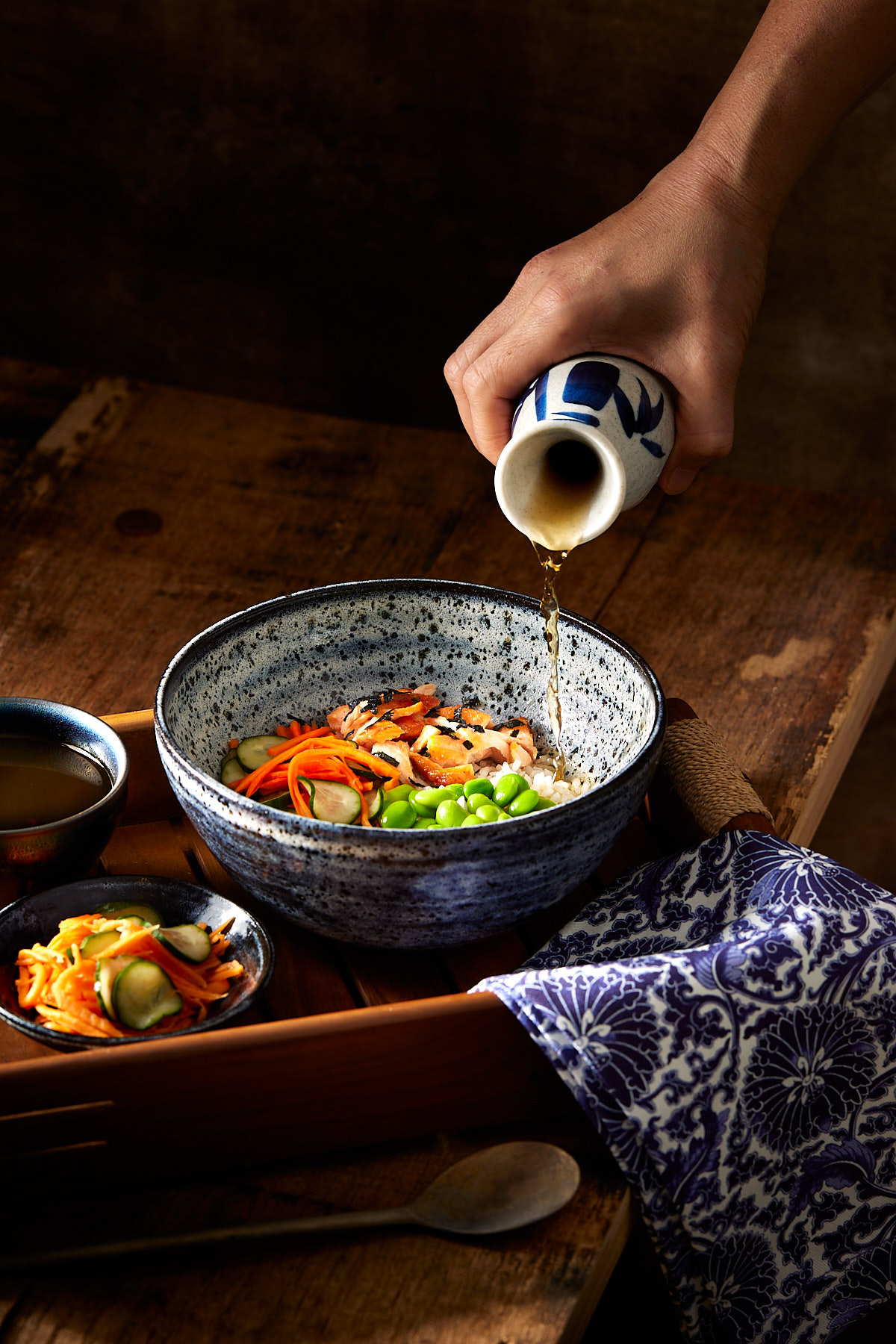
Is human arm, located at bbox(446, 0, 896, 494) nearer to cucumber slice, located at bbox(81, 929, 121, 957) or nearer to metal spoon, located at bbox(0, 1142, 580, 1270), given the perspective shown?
cucumber slice, located at bbox(81, 929, 121, 957)

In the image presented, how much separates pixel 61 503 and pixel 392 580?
1032mm

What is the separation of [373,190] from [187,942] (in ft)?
9.04

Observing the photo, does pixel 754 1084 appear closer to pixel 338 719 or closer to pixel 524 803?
pixel 524 803

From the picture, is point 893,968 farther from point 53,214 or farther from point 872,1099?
point 53,214

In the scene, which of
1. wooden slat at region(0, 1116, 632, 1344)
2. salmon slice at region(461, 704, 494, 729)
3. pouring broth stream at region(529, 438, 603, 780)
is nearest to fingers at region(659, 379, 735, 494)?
pouring broth stream at region(529, 438, 603, 780)

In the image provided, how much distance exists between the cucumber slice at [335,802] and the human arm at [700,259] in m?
0.49

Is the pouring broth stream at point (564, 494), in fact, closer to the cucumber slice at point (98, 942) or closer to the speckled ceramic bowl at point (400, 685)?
the speckled ceramic bowl at point (400, 685)

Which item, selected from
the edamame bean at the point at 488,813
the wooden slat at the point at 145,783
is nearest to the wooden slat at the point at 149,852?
the wooden slat at the point at 145,783

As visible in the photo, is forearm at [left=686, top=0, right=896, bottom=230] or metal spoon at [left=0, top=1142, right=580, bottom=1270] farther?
forearm at [left=686, top=0, right=896, bottom=230]

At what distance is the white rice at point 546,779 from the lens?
4.81 ft

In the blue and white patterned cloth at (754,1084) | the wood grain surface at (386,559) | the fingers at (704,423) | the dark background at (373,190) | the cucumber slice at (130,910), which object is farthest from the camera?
the dark background at (373,190)

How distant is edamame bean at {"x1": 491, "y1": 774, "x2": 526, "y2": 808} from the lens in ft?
4.52

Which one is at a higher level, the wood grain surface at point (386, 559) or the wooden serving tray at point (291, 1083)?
the wooden serving tray at point (291, 1083)

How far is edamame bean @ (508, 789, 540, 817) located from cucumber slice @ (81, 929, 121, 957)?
437mm
